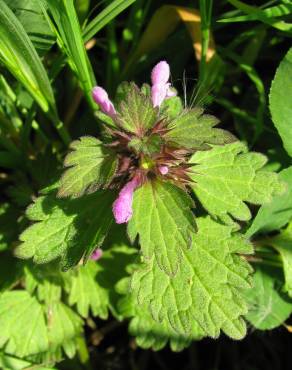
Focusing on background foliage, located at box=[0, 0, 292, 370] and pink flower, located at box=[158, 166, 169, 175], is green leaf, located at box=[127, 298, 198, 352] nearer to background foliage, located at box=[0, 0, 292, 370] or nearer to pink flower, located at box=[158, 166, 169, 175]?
background foliage, located at box=[0, 0, 292, 370]

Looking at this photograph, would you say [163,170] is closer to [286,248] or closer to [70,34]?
[70,34]

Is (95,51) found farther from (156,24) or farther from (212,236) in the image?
(212,236)

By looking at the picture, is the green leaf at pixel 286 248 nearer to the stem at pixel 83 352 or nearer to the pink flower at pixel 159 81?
the pink flower at pixel 159 81

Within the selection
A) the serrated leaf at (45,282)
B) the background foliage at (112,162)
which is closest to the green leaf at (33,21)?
the background foliage at (112,162)

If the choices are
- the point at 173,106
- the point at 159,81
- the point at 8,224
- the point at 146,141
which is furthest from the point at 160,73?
the point at 8,224

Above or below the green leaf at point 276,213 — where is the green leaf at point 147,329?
below

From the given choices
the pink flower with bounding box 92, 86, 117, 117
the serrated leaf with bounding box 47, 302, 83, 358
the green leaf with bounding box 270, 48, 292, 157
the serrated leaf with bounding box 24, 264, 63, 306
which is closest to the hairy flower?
the pink flower with bounding box 92, 86, 117, 117

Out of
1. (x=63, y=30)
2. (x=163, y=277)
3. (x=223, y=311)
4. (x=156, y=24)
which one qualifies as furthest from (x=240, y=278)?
(x=156, y=24)
